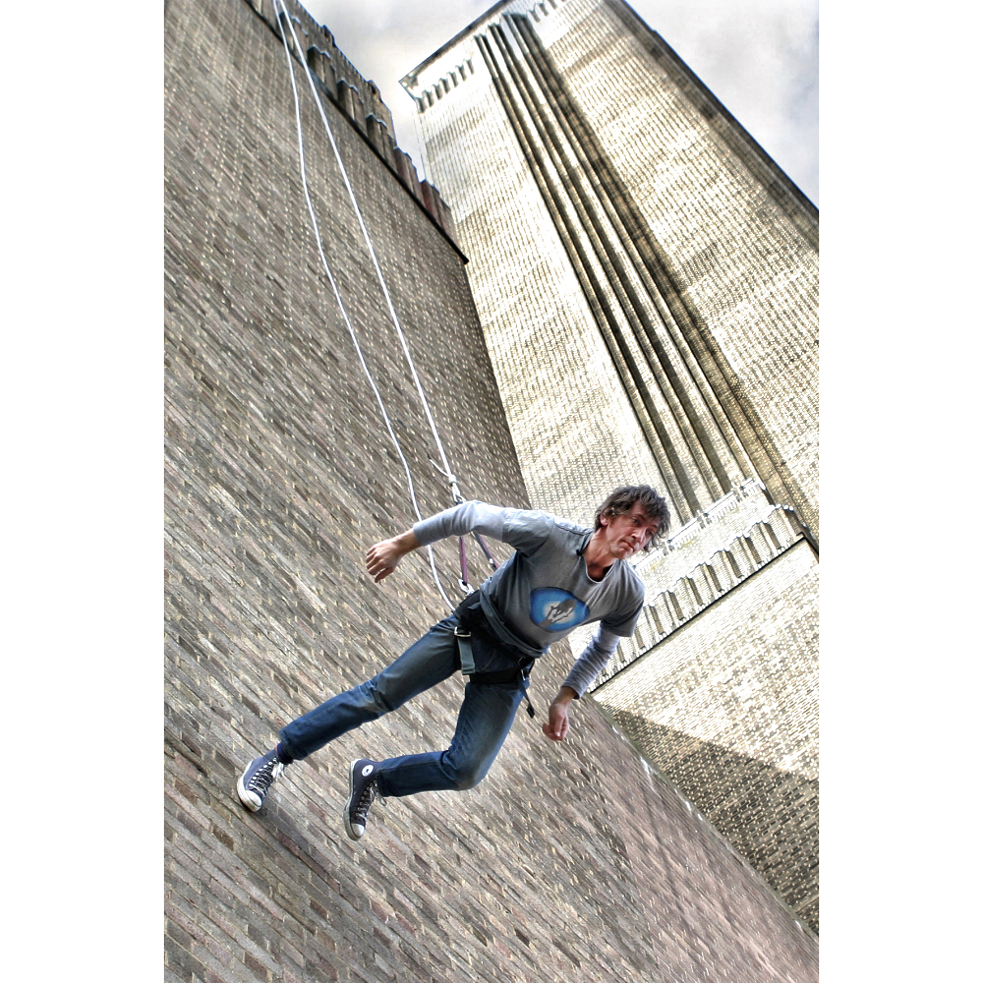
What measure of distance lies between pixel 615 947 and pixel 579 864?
430 mm

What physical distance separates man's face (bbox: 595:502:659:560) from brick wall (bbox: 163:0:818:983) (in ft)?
4.41

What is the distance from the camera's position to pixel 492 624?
3.13 meters

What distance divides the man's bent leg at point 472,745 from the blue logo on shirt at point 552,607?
23 cm

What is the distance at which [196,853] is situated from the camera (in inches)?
111

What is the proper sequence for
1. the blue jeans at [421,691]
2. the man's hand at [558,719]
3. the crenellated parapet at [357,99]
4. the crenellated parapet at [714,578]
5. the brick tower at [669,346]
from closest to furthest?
the blue jeans at [421,691] → the man's hand at [558,719] → the crenellated parapet at [357,99] → the brick tower at [669,346] → the crenellated parapet at [714,578]

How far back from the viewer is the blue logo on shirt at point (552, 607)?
308cm

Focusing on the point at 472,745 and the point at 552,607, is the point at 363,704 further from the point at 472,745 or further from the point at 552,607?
the point at 552,607

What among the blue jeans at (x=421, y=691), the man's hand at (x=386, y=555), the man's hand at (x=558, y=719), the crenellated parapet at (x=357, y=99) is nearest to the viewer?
the man's hand at (x=386, y=555)

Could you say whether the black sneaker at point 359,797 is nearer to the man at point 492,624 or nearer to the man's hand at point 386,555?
the man at point 492,624

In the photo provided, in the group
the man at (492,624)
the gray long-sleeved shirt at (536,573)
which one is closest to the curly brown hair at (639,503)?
the man at (492,624)

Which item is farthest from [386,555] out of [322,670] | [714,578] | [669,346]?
[669,346]

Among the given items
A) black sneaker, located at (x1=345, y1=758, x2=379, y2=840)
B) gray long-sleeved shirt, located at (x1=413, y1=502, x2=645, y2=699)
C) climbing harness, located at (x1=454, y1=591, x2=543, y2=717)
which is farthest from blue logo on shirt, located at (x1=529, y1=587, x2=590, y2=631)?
black sneaker, located at (x1=345, y1=758, x2=379, y2=840)

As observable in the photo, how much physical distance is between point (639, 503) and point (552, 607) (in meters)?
0.39
